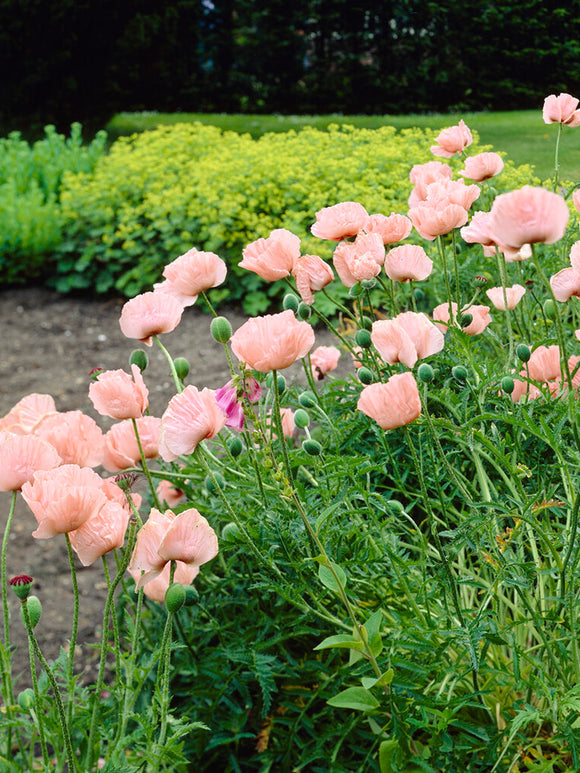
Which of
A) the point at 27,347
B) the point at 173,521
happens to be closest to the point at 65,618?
the point at 173,521

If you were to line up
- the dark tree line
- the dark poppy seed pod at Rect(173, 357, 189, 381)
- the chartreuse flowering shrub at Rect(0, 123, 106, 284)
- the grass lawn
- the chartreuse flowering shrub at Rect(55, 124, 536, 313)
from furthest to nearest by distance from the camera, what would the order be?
the dark tree line, the chartreuse flowering shrub at Rect(0, 123, 106, 284), the chartreuse flowering shrub at Rect(55, 124, 536, 313), the grass lawn, the dark poppy seed pod at Rect(173, 357, 189, 381)

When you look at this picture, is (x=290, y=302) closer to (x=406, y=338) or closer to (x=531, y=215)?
(x=406, y=338)

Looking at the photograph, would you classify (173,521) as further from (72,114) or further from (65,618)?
(72,114)

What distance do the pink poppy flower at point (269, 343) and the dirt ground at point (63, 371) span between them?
1478 mm

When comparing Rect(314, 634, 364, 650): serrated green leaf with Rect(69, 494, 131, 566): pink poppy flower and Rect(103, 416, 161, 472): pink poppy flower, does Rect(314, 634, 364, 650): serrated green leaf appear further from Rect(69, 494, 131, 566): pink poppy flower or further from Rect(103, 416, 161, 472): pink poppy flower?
Rect(103, 416, 161, 472): pink poppy flower

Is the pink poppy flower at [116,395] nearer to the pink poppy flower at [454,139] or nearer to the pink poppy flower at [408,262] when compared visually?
the pink poppy flower at [408,262]

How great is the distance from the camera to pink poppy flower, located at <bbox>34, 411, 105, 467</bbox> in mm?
1102

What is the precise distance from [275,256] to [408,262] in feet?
0.74

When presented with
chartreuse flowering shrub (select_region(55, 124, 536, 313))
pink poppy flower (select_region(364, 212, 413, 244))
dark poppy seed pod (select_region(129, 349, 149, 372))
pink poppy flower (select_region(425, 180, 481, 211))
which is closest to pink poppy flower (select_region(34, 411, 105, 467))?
dark poppy seed pod (select_region(129, 349, 149, 372))

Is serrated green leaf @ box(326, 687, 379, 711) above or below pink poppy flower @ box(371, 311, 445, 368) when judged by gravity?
below

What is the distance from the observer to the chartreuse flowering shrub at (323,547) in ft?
3.05

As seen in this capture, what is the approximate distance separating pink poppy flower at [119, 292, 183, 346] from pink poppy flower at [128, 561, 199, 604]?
359 millimetres

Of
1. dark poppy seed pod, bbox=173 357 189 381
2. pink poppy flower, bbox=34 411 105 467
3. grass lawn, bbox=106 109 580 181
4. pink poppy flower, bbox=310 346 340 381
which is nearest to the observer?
pink poppy flower, bbox=34 411 105 467

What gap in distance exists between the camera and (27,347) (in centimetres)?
403
